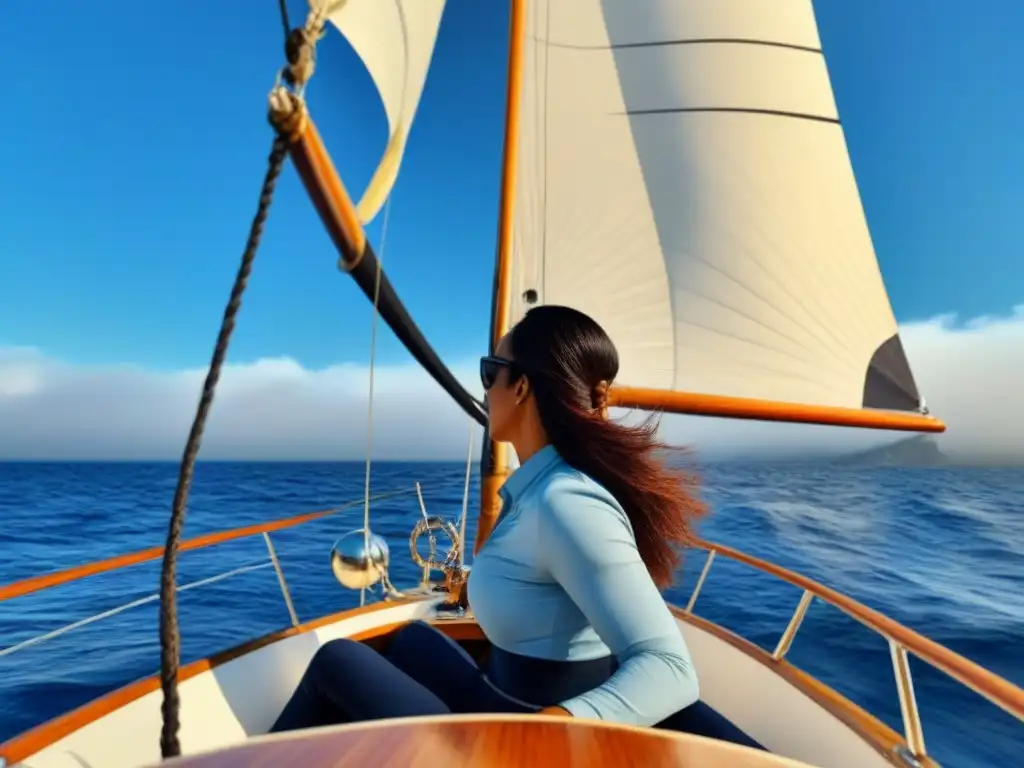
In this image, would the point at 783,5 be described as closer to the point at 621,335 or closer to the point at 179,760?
the point at 621,335

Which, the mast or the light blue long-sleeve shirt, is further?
the mast

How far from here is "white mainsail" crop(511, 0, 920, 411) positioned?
13.4 feet

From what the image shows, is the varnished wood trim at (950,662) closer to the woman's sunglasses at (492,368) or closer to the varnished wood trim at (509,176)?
the woman's sunglasses at (492,368)

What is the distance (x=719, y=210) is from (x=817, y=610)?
417 cm

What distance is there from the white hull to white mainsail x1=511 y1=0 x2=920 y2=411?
2.32 m

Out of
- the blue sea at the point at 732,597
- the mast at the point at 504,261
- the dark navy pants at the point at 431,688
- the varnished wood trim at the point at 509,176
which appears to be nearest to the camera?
the dark navy pants at the point at 431,688

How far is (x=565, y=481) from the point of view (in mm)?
994

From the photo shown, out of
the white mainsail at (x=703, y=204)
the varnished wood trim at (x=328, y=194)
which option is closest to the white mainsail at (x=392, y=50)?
the varnished wood trim at (x=328, y=194)

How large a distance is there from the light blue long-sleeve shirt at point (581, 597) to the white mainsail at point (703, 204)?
9.21ft

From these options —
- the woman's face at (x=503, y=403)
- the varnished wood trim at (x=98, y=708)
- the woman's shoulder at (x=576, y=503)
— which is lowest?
the varnished wood trim at (x=98, y=708)

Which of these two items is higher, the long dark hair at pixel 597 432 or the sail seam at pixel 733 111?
the sail seam at pixel 733 111

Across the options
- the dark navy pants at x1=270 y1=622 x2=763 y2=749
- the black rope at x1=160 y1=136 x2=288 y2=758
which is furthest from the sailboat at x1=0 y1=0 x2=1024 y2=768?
the black rope at x1=160 y1=136 x2=288 y2=758

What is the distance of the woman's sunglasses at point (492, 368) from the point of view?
132cm

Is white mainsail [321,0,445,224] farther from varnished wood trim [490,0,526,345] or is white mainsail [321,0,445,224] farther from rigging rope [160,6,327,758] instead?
rigging rope [160,6,327,758]
